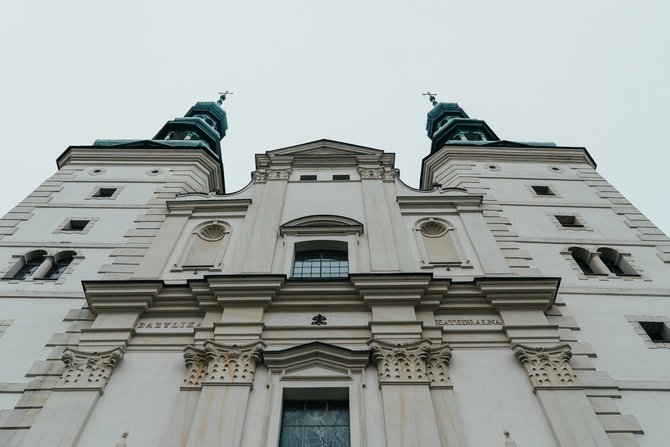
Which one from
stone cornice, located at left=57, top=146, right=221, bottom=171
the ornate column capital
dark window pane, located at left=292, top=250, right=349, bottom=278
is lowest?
the ornate column capital

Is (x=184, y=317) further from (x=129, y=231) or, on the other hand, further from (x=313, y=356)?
(x=129, y=231)

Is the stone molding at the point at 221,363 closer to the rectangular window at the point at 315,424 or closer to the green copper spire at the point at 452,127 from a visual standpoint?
the rectangular window at the point at 315,424

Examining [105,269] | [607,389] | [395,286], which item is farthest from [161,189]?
[607,389]

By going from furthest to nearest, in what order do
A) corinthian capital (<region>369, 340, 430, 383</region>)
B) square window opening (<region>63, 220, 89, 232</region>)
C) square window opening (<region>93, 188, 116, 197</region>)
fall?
square window opening (<region>93, 188, 116, 197</region>) < square window opening (<region>63, 220, 89, 232</region>) < corinthian capital (<region>369, 340, 430, 383</region>)

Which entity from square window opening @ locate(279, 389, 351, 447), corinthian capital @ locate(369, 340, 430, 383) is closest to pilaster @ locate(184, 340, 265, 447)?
square window opening @ locate(279, 389, 351, 447)

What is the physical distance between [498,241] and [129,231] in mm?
10963

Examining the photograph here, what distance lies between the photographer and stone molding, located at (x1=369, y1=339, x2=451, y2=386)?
11.7 metres

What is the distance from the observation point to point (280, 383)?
469 inches

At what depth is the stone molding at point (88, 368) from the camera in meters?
11.9

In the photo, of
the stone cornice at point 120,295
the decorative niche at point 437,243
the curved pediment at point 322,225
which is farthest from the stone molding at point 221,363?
the decorative niche at point 437,243

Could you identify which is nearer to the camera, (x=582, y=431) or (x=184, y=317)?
(x=582, y=431)

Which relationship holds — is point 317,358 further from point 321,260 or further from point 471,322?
point 321,260

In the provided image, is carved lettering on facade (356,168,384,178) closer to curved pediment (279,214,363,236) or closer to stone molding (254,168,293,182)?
stone molding (254,168,293,182)

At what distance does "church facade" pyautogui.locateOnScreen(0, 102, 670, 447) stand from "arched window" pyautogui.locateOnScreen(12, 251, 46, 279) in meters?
0.06
